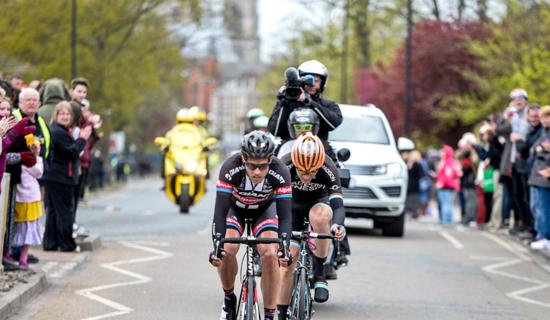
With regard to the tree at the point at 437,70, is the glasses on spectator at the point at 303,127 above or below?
below

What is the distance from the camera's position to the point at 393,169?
19.3m

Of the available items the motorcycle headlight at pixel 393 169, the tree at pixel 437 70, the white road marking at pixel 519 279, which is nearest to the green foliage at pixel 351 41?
the tree at pixel 437 70

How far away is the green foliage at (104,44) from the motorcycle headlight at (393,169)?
20451mm

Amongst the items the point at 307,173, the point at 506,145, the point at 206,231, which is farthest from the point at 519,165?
the point at 307,173

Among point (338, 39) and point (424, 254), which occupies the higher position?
point (338, 39)

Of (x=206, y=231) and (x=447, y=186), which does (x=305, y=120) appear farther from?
(x=447, y=186)

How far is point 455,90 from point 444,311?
34.1m

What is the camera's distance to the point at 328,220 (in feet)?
35.2

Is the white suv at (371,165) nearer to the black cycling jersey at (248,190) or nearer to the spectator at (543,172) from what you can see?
the spectator at (543,172)

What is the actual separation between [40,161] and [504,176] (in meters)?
10.1

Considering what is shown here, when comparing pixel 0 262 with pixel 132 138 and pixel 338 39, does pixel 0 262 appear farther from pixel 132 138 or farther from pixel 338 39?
pixel 132 138

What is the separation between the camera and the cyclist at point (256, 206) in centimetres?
900

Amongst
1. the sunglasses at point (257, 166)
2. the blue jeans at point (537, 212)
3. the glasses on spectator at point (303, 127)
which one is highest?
the glasses on spectator at point (303, 127)

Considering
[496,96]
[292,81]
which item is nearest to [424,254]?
[292,81]
